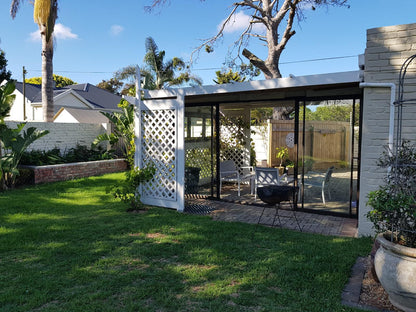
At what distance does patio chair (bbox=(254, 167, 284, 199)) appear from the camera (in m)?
7.44

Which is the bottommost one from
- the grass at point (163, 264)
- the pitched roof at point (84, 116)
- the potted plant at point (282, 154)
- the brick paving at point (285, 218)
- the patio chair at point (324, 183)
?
the grass at point (163, 264)

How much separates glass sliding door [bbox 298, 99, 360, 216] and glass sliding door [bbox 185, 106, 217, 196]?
2603 mm

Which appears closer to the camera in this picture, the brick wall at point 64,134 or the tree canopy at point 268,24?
the brick wall at point 64,134

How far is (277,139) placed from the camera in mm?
13258

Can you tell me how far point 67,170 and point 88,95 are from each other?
54.4 ft

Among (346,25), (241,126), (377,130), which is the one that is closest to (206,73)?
(346,25)

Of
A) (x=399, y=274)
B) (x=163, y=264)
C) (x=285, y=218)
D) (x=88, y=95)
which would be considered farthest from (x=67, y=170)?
(x=88, y=95)

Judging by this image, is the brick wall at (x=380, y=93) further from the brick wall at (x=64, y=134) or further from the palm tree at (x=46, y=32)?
the palm tree at (x=46, y=32)

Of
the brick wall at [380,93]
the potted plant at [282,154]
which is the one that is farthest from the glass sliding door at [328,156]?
the potted plant at [282,154]

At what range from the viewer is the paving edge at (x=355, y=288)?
3054 mm

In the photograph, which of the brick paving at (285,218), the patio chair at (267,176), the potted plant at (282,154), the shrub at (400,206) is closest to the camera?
the shrub at (400,206)

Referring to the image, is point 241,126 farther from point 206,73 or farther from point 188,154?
point 206,73

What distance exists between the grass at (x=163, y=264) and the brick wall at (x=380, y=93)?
3.50ft

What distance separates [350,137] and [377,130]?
4.79 ft
